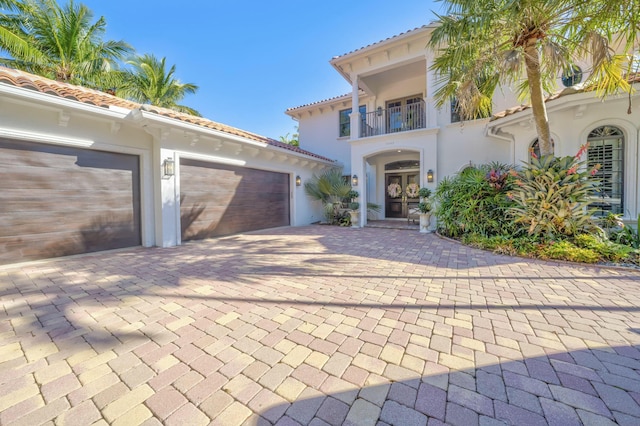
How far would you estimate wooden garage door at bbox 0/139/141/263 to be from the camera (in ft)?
16.1

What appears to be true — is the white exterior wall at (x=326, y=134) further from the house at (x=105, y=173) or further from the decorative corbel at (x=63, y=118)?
the decorative corbel at (x=63, y=118)

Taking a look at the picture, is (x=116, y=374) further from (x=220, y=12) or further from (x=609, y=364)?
(x=220, y=12)

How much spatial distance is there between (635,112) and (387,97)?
26.3 ft

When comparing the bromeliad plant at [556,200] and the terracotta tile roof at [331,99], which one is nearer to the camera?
the bromeliad plant at [556,200]

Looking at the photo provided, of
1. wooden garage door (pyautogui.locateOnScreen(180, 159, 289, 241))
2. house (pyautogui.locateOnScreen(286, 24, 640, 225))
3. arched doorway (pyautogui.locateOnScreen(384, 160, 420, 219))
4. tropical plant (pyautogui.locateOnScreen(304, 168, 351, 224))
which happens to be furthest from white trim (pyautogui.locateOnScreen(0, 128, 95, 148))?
arched doorway (pyautogui.locateOnScreen(384, 160, 420, 219))

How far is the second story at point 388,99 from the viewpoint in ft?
31.1

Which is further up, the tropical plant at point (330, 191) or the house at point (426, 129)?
the house at point (426, 129)

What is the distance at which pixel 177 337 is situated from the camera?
96.0 inches

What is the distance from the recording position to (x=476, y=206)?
6957mm

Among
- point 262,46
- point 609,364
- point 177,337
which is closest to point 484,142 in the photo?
point 609,364

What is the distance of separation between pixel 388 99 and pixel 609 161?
802 cm

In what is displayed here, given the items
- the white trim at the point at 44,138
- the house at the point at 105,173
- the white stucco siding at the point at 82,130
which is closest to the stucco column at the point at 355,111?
the house at the point at 105,173

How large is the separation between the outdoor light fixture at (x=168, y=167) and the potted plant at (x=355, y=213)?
6.39 m

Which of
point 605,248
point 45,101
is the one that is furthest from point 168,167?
point 605,248
